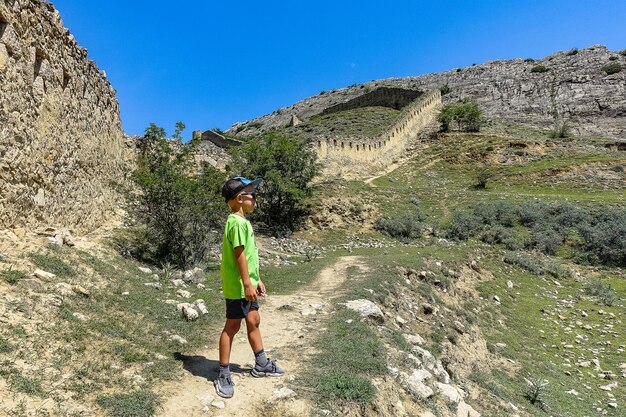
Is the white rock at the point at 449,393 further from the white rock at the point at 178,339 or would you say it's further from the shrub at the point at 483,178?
the shrub at the point at 483,178

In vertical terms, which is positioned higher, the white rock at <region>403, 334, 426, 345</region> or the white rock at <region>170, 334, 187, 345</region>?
the white rock at <region>170, 334, 187, 345</region>

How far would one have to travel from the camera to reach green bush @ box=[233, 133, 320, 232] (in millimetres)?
19433

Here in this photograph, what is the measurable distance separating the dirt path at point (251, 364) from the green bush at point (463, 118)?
1506 inches

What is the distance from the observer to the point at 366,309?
730 cm

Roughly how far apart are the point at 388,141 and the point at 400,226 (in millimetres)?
19309

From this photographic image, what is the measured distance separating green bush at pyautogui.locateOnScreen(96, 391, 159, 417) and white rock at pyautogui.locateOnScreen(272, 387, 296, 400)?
111 centimetres

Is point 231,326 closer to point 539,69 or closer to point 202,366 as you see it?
point 202,366

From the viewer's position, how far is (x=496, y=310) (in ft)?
38.2

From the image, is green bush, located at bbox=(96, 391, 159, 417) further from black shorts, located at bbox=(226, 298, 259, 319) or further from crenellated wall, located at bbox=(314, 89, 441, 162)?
crenellated wall, located at bbox=(314, 89, 441, 162)

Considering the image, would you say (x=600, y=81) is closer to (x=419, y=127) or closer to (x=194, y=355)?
(x=419, y=127)

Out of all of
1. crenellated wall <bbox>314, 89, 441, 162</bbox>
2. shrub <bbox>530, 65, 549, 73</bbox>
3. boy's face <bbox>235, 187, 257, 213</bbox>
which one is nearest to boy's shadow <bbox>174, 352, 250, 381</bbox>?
boy's face <bbox>235, 187, 257, 213</bbox>

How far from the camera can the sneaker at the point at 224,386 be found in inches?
153

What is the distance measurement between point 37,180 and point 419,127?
42.7 m

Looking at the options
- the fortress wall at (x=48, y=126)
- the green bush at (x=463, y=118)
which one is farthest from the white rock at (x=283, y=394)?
the green bush at (x=463, y=118)
